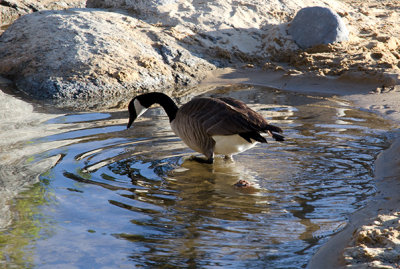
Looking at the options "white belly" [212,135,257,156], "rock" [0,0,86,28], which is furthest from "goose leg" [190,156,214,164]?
"rock" [0,0,86,28]

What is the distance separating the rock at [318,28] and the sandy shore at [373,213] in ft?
5.35

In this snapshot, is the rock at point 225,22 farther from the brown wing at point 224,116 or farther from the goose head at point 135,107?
the brown wing at point 224,116

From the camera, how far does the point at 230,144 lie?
19.4 feet

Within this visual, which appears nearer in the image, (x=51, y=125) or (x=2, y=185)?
(x=2, y=185)

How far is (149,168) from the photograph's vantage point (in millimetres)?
5840

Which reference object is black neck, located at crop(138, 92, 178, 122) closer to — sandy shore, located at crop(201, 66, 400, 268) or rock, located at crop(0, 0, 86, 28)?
sandy shore, located at crop(201, 66, 400, 268)

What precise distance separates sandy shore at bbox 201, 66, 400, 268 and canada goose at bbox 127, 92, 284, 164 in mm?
1196

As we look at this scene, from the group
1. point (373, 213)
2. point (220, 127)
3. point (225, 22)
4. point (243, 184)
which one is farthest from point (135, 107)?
point (225, 22)

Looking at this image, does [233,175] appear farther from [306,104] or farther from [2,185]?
[306,104]

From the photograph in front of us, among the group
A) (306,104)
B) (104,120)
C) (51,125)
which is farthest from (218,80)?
(51,125)

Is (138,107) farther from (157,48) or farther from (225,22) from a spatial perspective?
(225,22)

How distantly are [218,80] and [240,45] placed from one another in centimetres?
146

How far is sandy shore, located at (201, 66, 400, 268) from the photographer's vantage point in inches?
125

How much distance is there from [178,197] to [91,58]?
5872 millimetres
